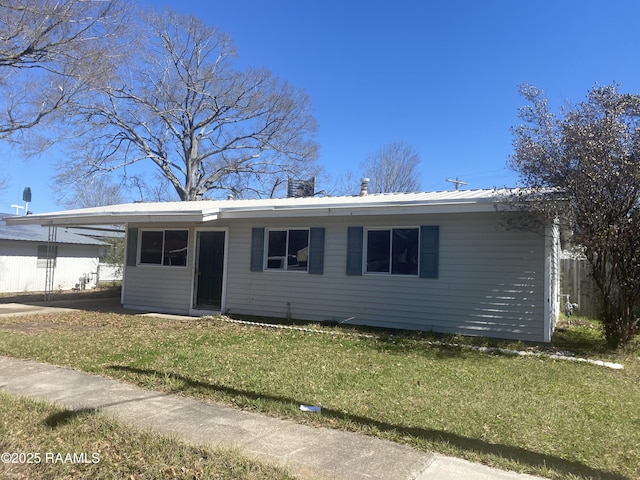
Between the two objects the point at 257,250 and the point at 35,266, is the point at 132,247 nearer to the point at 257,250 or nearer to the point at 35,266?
the point at 257,250

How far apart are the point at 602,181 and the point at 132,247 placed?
1203 centimetres

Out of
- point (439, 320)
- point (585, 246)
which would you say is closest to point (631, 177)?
point (585, 246)

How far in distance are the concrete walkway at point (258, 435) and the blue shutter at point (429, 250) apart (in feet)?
19.9

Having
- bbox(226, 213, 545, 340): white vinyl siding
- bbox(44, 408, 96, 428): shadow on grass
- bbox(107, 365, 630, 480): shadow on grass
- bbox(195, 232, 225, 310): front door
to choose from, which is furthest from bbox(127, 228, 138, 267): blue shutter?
bbox(44, 408, 96, 428): shadow on grass

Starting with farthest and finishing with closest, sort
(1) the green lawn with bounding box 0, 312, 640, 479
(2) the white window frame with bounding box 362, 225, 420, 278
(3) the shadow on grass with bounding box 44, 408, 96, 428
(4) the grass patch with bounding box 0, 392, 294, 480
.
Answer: (2) the white window frame with bounding box 362, 225, 420, 278
(3) the shadow on grass with bounding box 44, 408, 96, 428
(1) the green lawn with bounding box 0, 312, 640, 479
(4) the grass patch with bounding box 0, 392, 294, 480

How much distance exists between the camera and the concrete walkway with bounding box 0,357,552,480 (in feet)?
12.1

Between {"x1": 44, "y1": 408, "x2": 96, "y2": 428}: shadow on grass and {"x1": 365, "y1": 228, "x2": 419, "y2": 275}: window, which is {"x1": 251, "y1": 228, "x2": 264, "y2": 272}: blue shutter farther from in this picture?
{"x1": 44, "y1": 408, "x2": 96, "y2": 428}: shadow on grass

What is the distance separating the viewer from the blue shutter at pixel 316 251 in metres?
11.4

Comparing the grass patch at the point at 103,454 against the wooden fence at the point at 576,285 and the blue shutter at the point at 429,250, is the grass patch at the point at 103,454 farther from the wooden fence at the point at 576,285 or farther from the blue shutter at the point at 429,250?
the wooden fence at the point at 576,285

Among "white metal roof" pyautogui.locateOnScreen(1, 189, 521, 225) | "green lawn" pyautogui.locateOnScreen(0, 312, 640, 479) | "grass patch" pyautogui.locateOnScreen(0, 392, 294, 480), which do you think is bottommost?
"grass patch" pyautogui.locateOnScreen(0, 392, 294, 480)

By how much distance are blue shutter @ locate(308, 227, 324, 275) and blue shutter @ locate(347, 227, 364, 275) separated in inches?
27.8

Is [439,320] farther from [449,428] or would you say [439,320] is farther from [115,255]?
[115,255]

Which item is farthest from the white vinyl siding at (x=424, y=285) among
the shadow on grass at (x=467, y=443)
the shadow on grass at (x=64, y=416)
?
the shadow on grass at (x=64, y=416)

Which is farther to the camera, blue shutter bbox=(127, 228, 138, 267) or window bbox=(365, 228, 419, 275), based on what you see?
blue shutter bbox=(127, 228, 138, 267)
